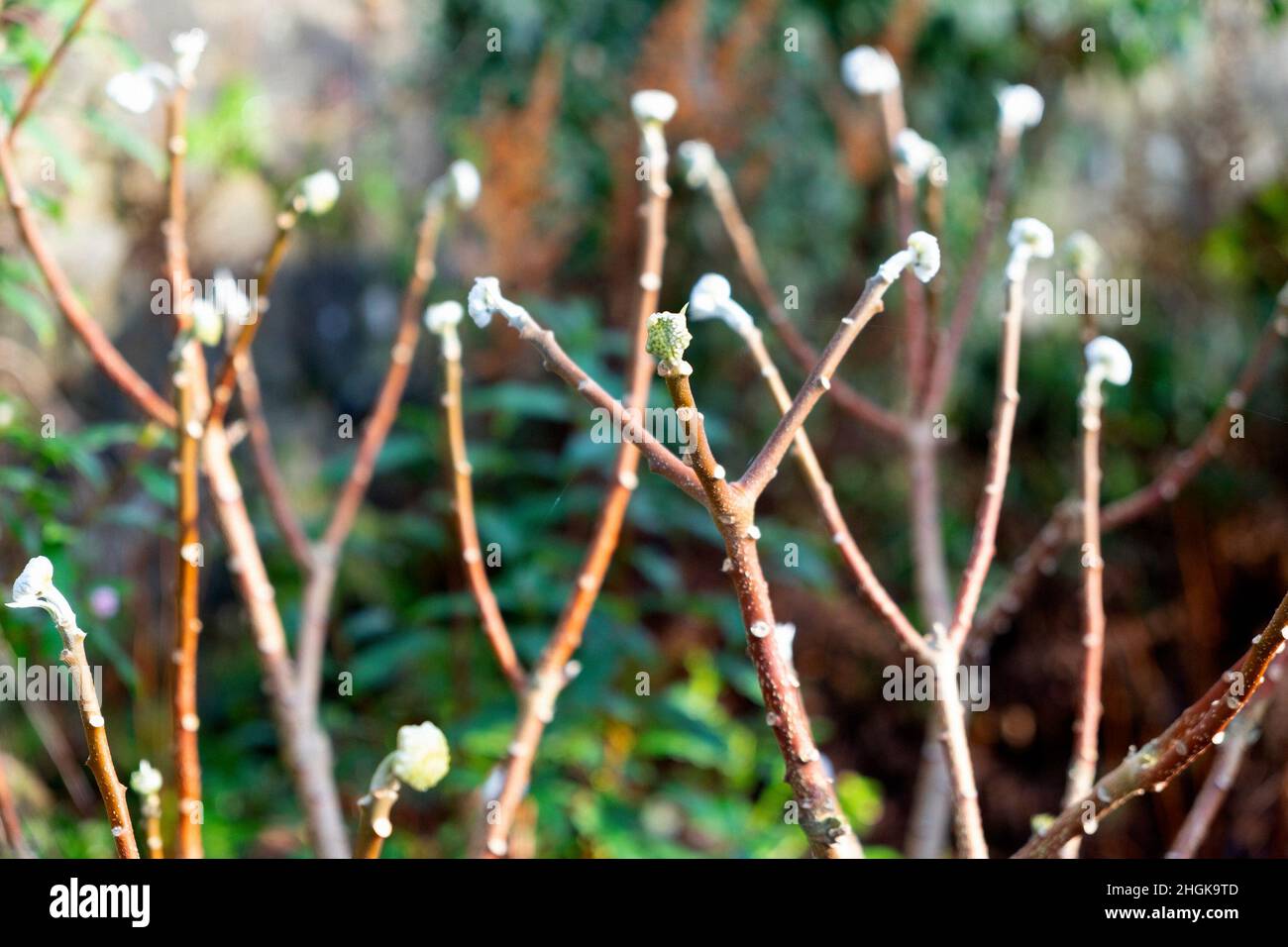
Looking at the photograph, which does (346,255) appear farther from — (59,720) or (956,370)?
(956,370)

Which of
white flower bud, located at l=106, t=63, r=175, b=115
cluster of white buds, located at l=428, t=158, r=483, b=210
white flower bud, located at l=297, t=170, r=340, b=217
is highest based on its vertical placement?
cluster of white buds, located at l=428, t=158, r=483, b=210

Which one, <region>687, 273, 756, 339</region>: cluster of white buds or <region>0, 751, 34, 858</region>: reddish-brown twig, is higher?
<region>687, 273, 756, 339</region>: cluster of white buds

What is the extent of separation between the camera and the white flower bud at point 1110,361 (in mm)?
821

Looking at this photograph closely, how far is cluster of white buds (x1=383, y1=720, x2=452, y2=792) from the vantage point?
0.55m

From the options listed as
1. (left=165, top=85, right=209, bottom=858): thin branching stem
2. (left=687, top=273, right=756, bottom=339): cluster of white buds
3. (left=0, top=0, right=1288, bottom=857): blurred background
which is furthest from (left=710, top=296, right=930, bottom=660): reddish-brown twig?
(left=0, top=0, right=1288, bottom=857): blurred background

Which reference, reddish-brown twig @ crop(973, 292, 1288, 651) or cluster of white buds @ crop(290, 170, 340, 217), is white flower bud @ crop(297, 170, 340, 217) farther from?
reddish-brown twig @ crop(973, 292, 1288, 651)

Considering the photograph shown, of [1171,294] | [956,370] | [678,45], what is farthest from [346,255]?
[1171,294]

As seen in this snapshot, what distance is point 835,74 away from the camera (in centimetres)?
246

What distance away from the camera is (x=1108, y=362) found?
840 millimetres

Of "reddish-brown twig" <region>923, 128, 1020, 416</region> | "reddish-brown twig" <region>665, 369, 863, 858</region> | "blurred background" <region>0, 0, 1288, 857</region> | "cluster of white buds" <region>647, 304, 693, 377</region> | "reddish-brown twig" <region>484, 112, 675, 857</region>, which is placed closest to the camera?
"cluster of white buds" <region>647, 304, 693, 377</region>

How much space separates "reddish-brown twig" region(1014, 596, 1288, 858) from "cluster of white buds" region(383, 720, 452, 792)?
0.40 metres

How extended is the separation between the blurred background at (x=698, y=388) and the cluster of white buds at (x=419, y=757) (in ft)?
3.23

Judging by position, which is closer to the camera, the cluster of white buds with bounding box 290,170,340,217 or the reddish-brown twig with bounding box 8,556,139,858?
the reddish-brown twig with bounding box 8,556,139,858
